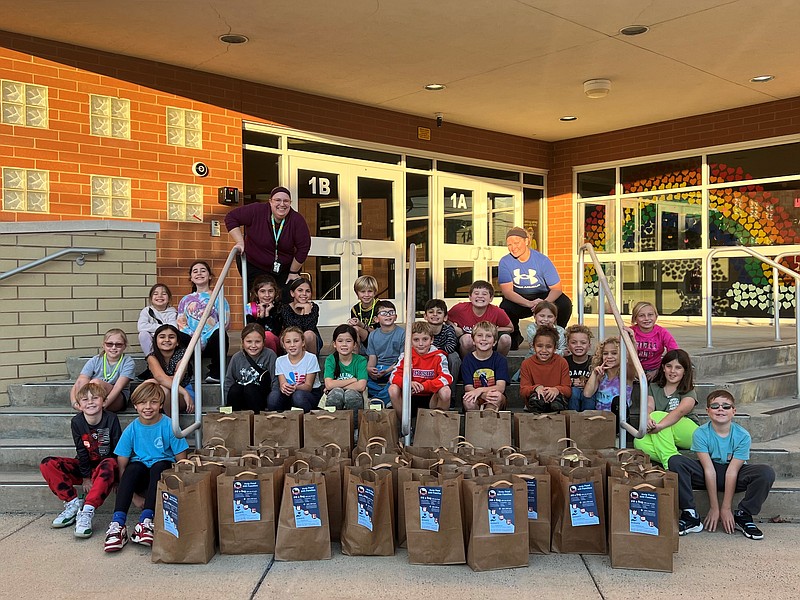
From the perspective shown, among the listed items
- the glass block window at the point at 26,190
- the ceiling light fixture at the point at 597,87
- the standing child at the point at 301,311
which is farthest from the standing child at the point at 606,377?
the glass block window at the point at 26,190

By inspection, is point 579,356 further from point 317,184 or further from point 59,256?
point 317,184

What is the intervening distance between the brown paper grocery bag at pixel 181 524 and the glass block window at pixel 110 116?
469 cm

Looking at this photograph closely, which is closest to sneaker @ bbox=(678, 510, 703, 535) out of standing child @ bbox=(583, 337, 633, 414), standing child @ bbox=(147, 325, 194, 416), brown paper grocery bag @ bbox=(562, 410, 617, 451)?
brown paper grocery bag @ bbox=(562, 410, 617, 451)

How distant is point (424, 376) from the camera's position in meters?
4.61

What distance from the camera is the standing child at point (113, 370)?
4516 mm

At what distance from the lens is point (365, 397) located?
15.4ft

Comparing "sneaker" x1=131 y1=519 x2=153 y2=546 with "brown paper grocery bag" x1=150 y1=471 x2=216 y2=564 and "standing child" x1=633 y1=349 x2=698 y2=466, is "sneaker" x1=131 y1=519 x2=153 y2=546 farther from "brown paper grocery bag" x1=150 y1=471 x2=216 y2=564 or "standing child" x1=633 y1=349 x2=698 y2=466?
"standing child" x1=633 y1=349 x2=698 y2=466

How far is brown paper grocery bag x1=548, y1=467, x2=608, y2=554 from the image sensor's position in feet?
10.9

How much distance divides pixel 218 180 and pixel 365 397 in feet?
12.9

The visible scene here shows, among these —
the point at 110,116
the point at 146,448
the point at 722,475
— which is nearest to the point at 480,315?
the point at 722,475

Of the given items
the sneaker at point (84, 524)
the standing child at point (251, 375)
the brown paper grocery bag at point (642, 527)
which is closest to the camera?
the brown paper grocery bag at point (642, 527)

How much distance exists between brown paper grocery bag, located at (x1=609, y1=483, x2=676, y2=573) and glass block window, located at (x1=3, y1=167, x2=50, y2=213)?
5555 mm

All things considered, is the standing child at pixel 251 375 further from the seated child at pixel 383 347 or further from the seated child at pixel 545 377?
the seated child at pixel 545 377

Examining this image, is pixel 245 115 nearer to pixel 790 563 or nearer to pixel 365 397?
pixel 365 397
